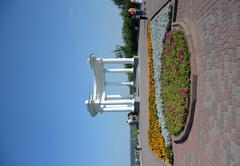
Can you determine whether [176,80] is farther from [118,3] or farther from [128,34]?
[118,3]

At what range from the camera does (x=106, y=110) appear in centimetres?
2442

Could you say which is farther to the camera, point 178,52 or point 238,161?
point 178,52

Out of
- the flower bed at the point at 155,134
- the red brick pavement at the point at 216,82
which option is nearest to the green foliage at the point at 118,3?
the flower bed at the point at 155,134

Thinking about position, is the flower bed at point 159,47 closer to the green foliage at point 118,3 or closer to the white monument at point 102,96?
the white monument at point 102,96

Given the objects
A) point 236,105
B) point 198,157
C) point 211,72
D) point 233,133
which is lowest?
point 198,157

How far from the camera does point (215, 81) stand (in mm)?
8219

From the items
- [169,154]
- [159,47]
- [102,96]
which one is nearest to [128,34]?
[102,96]

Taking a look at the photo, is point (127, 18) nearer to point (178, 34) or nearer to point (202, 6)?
point (178, 34)

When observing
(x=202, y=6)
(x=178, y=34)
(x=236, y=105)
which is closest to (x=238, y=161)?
(x=236, y=105)

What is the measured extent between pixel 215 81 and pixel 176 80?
130 inches

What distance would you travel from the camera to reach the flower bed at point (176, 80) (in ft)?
34.1

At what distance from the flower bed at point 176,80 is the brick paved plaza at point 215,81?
561 mm

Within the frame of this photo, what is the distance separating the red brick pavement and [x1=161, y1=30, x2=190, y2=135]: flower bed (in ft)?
2.02

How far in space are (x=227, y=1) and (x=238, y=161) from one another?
11.7 feet
